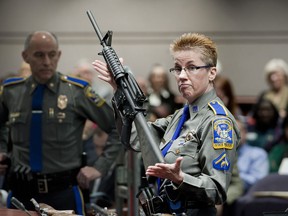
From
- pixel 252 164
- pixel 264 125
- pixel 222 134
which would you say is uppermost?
pixel 264 125

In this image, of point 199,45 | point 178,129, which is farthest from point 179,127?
point 199,45

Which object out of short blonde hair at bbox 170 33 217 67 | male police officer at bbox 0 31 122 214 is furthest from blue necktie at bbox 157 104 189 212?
male police officer at bbox 0 31 122 214

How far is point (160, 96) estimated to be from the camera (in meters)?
9.55

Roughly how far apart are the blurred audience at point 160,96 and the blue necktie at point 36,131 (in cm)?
331

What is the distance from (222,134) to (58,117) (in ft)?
6.07

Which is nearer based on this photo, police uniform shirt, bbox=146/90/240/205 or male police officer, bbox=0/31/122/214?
police uniform shirt, bbox=146/90/240/205

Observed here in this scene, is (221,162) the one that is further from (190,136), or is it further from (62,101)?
(62,101)

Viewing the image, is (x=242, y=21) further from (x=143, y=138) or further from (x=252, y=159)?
(x=143, y=138)

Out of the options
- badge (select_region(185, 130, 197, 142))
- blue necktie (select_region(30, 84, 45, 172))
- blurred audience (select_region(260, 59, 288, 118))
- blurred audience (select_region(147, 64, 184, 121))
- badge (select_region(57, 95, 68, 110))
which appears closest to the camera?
badge (select_region(185, 130, 197, 142))

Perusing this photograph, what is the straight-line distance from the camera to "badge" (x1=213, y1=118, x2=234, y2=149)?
3.84 meters

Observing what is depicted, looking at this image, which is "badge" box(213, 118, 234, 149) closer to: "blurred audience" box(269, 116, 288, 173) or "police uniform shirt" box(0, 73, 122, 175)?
"police uniform shirt" box(0, 73, 122, 175)

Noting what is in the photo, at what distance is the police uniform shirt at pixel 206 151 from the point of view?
3.80m

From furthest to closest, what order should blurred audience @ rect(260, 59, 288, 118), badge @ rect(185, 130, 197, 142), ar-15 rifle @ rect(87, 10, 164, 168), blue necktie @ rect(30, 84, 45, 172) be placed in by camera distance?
blurred audience @ rect(260, 59, 288, 118), blue necktie @ rect(30, 84, 45, 172), badge @ rect(185, 130, 197, 142), ar-15 rifle @ rect(87, 10, 164, 168)

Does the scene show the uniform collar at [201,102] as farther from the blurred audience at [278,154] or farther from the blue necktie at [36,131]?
the blurred audience at [278,154]
